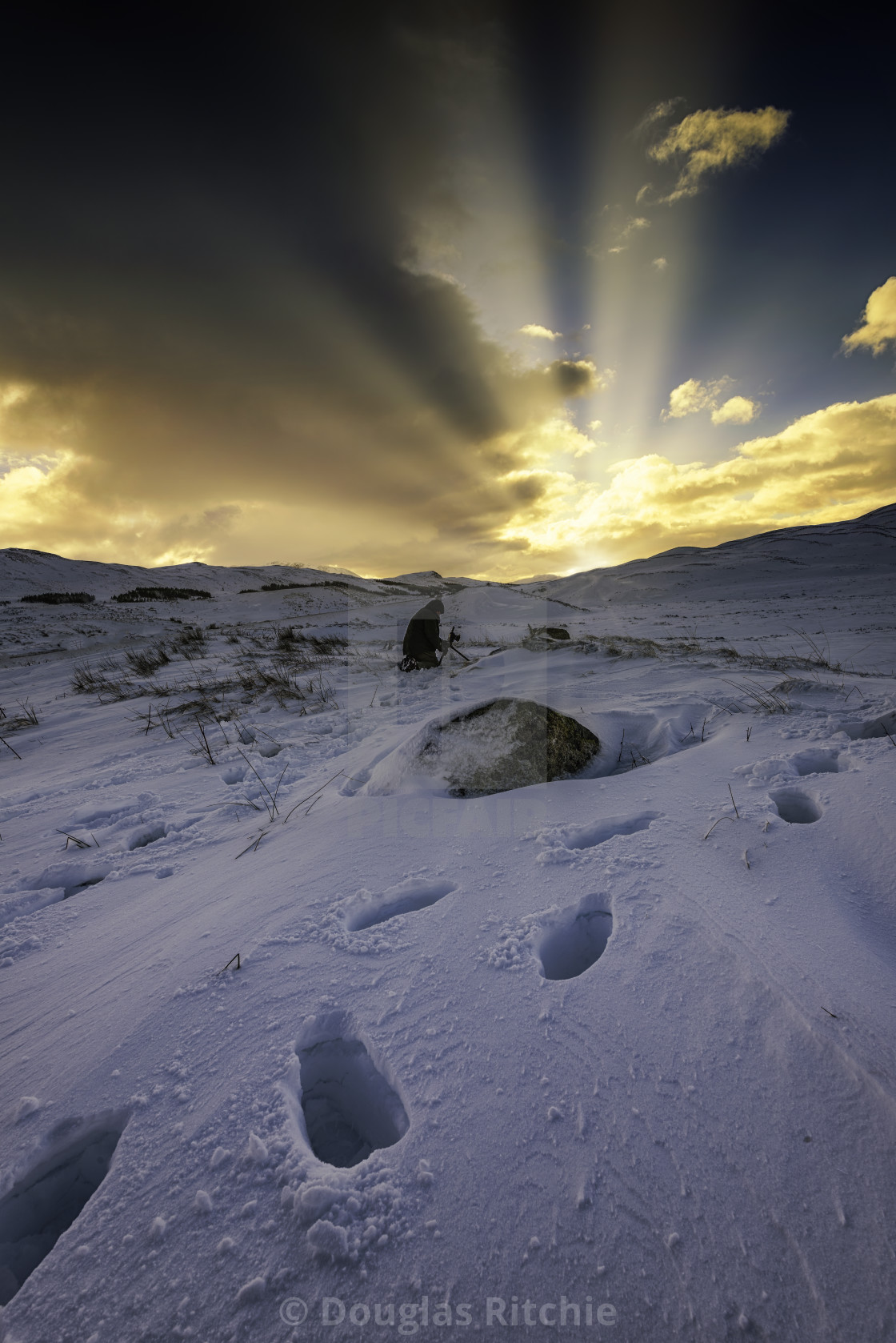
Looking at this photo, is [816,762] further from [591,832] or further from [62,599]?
[62,599]

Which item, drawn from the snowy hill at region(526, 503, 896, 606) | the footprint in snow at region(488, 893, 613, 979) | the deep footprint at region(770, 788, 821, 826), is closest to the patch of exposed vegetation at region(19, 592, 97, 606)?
the footprint in snow at region(488, 893, 613, 979)

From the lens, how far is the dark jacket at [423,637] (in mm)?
6656

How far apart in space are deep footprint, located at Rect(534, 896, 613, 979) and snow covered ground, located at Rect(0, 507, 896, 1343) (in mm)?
13

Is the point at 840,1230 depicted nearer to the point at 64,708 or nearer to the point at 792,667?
the point at 792,667

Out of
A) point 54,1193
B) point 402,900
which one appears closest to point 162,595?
point 402,900

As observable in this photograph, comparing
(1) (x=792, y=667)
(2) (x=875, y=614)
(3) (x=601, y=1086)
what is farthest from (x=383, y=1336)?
(2) (x=875, y=614)

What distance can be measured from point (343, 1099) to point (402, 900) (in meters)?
0.66

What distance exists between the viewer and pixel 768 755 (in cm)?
252

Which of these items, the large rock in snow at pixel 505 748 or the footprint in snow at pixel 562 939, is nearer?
the footprint in snow at pixel 562 939

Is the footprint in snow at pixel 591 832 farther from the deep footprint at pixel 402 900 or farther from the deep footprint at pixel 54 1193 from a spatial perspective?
the deep footprint at pixel 54 1193

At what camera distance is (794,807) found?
6.96ft

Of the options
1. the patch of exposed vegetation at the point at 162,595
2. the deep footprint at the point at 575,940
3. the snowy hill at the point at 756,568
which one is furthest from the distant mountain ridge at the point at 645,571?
the deep footprint at the point at 575,940

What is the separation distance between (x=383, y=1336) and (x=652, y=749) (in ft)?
9.41

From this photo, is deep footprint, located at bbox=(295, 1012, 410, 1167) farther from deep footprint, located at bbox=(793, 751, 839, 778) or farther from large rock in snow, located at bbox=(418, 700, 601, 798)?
deep footprint, located at bbox=(793, 751, 839, 778)
